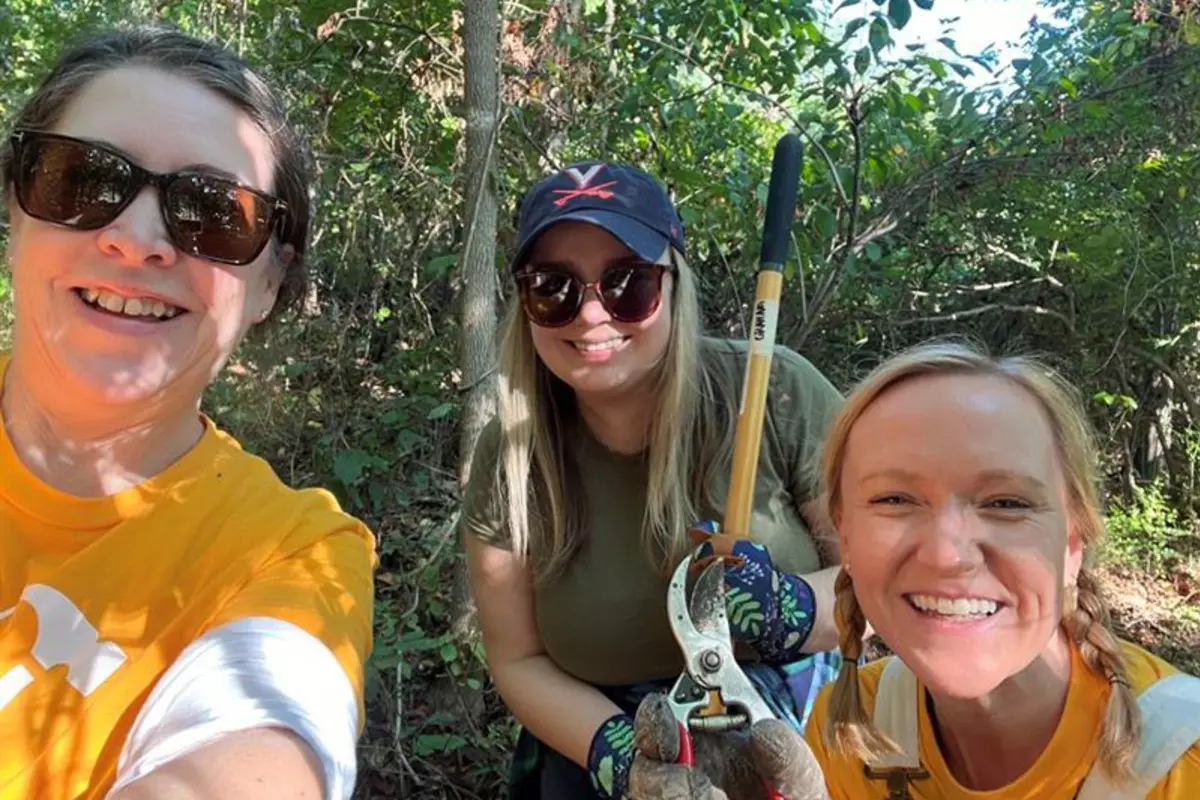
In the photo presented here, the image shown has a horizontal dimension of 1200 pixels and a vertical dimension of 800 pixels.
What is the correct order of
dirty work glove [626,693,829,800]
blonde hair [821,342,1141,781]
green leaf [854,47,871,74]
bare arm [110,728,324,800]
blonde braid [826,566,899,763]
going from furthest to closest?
green leaf [854,47,871,74] → blonde braid [826,566,899,763] → blonde hair [821,342,1141,781] → dirty work glove [626,693,829,800] → bare arm [110,728,324,800]

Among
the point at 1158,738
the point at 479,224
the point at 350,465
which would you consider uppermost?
the point at 479,224

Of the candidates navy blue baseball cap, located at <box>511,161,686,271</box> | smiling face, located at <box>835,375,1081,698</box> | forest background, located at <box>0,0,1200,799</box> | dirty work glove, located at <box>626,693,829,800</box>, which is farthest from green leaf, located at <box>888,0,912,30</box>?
dirty work glove, located at <box>626,693,829,800</box>

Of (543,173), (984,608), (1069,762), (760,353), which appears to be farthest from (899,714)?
(543,173)

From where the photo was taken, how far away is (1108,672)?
1.59 meters

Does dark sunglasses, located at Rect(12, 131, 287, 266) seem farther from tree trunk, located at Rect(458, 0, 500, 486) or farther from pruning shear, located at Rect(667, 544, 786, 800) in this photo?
tree trunk, located at Rect(458, 0, 500, 486)

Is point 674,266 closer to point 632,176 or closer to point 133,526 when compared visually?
point 632,176

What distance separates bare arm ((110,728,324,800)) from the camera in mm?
1085

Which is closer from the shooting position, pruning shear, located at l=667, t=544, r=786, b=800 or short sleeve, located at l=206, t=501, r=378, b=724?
short sleeve, located at l=206, t=501, r=378, b=724

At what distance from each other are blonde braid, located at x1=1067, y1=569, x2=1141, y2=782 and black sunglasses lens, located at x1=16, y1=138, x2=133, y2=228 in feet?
5.96

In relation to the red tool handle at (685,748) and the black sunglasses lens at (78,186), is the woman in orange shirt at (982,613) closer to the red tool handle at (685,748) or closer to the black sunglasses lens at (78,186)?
the red tool handle at (685,748)

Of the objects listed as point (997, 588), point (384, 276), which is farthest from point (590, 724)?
point (384, 276)

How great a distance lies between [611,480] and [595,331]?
0.41m

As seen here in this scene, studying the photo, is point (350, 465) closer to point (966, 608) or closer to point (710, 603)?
point (710, 603)

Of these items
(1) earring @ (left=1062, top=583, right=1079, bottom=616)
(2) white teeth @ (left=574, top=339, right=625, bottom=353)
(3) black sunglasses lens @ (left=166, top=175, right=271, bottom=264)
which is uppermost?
(3) black sunglasses lens @ (left=166, top=175, right=271, bottom=264)
